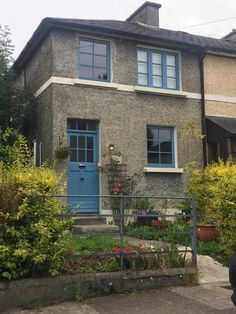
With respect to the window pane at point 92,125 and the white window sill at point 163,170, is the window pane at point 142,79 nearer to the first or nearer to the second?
the window pane at point 92,125

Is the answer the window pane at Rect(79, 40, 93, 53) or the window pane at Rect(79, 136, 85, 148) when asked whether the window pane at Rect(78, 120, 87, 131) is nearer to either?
the window pane at Rect(79, 136, 85, 148)

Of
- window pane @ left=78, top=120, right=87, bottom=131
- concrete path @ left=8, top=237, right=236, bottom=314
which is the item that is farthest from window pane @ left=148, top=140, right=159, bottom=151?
concrete path @ left=8, top=237, right=236, bottom=314

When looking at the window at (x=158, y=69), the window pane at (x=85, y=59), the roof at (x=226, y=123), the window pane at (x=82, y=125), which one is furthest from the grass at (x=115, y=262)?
the window at (x=158, y=69)

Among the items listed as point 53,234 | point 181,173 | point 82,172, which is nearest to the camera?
point 53,234

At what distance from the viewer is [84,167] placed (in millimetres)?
13633

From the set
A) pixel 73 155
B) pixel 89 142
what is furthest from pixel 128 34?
pixel 73 155

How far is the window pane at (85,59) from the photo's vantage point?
13992mm

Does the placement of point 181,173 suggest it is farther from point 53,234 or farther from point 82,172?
point 53,234

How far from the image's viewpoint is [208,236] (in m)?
10.4

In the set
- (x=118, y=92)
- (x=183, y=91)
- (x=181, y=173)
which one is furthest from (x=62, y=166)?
(x=183, y=91)

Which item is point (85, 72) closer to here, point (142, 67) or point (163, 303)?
point (142, 67)

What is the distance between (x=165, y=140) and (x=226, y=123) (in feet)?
7.05

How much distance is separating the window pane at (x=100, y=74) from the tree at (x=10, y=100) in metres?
2.27

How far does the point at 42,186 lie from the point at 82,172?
22.9ft
